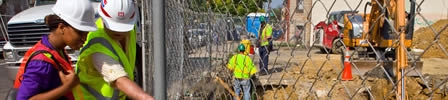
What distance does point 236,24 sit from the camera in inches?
88.8

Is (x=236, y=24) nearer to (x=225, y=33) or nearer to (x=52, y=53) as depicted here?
(x=225, y=33)

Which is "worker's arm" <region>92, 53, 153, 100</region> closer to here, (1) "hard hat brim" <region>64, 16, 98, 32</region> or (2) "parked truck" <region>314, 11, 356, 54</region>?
(1) "hard hat brim" <region>64, 16, 98, 32</region>

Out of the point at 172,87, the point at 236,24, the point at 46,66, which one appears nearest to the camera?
the point at 46,66

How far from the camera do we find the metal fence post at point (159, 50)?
1.58 meters

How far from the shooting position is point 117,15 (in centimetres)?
177

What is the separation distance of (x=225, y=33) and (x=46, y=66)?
1.34 meters

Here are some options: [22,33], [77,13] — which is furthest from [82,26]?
[22,33]

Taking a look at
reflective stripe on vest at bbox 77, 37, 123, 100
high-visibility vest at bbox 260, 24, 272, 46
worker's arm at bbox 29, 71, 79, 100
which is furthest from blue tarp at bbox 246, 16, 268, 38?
worker's arm at bbox 29, 71, 79, 100

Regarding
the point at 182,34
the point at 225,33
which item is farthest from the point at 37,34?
the point at 225,33

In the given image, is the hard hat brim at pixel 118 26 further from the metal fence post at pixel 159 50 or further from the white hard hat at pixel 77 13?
the metal fence post at pixel 159 50

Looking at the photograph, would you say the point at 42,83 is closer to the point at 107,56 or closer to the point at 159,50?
A: the point at 107,56

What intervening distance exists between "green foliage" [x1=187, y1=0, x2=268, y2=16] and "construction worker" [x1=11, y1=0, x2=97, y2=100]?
71 centimetres

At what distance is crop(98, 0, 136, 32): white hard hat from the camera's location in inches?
69.6

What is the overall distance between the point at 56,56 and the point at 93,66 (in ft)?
0.62
